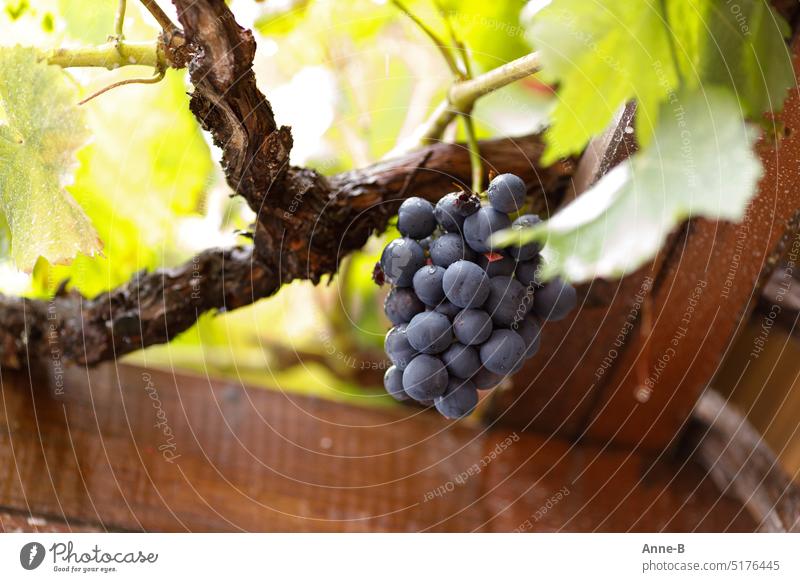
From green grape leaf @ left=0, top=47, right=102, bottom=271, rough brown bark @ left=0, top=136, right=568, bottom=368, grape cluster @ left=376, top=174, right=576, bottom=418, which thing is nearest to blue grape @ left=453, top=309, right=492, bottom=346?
grape cluster @ left=376, top=174, right=576, bottom=418

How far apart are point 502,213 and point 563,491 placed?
27 cm

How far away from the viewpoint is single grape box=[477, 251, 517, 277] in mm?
299

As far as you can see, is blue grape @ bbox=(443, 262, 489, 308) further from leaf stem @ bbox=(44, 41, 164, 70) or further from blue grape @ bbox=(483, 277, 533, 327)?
leaf stem @ bbox=(44, 41, 164, 70)

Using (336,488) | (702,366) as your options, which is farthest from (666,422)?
(336,488)

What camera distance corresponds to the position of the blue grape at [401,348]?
0.31 m

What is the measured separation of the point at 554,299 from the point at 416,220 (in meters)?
0.07

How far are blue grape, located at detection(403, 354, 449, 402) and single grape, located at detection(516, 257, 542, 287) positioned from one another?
0.17 feet

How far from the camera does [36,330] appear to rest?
45 cm

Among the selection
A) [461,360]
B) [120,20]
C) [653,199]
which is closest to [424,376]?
[461,360]

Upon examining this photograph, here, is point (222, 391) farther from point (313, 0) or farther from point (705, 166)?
point (705, 166)

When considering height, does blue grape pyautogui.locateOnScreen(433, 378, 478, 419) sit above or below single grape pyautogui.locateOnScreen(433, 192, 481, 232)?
below
